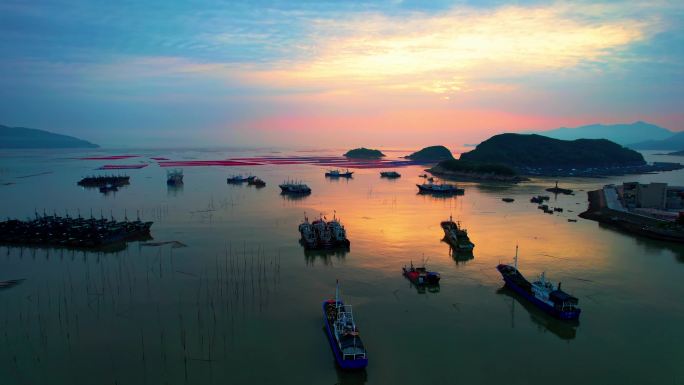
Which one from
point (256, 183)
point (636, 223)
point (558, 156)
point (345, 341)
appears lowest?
point (345, 341)

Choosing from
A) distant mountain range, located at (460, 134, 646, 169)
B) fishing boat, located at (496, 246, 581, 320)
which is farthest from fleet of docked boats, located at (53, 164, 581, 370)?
distant mountain range, located at (460, 134, 646, 169)

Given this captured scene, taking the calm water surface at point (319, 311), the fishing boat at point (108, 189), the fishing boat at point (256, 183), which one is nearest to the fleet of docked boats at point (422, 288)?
the calm water surface at point (319, 311)

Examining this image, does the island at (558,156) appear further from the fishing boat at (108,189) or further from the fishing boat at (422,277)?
the fishing boat at (422,277)

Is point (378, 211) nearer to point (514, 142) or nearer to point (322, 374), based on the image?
point (322, 374)

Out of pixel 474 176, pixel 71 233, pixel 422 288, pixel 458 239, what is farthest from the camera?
pixel 474 176

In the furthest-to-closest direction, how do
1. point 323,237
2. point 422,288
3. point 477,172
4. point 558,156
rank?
point 558,156 < point 477,172 < point 323,237 < point 422,288

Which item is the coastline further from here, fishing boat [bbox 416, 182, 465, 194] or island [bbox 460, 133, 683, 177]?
fishing boat [bbox 416, 182, 465, 194]

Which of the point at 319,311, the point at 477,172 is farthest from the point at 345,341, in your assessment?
the point at 477,172

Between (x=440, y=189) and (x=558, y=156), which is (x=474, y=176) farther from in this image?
(x=558, y=156)
